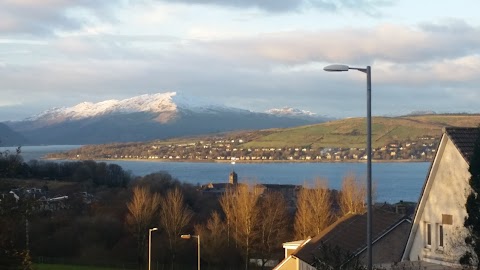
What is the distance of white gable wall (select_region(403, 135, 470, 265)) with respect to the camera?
1611 cm

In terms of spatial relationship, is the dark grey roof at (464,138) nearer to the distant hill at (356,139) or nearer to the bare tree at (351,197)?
the bare tree at (351,197)

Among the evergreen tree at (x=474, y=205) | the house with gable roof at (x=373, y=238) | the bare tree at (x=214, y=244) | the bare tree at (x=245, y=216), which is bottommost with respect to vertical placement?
the bare tree at (x=214, y=244)

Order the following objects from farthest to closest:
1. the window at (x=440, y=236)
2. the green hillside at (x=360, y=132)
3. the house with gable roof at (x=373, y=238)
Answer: the green hillside at (x=360, y=132) < the house with gable roof at (x=373, y=238) < the window at (x=440, y=236)

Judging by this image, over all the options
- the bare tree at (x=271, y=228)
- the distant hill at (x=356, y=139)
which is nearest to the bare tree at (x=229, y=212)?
the bare tree at (x=271, y=228)

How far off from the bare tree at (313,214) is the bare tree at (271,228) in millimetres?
2073

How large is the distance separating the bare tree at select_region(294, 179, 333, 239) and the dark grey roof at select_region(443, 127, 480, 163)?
36913 mm

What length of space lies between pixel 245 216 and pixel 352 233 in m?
30.4

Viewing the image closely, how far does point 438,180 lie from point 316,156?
15034cm

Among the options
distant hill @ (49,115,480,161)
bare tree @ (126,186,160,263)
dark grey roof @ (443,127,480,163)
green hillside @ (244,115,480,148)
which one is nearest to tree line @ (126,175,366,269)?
bare tree @ (126,186,160,263)

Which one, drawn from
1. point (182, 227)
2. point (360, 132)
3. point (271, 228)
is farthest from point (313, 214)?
point (360, 132)

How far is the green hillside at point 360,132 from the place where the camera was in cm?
14162

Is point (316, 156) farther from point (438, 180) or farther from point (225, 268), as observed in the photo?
point (438, 180)

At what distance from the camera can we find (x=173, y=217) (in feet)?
208

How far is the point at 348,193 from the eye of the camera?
5519 centimetres
